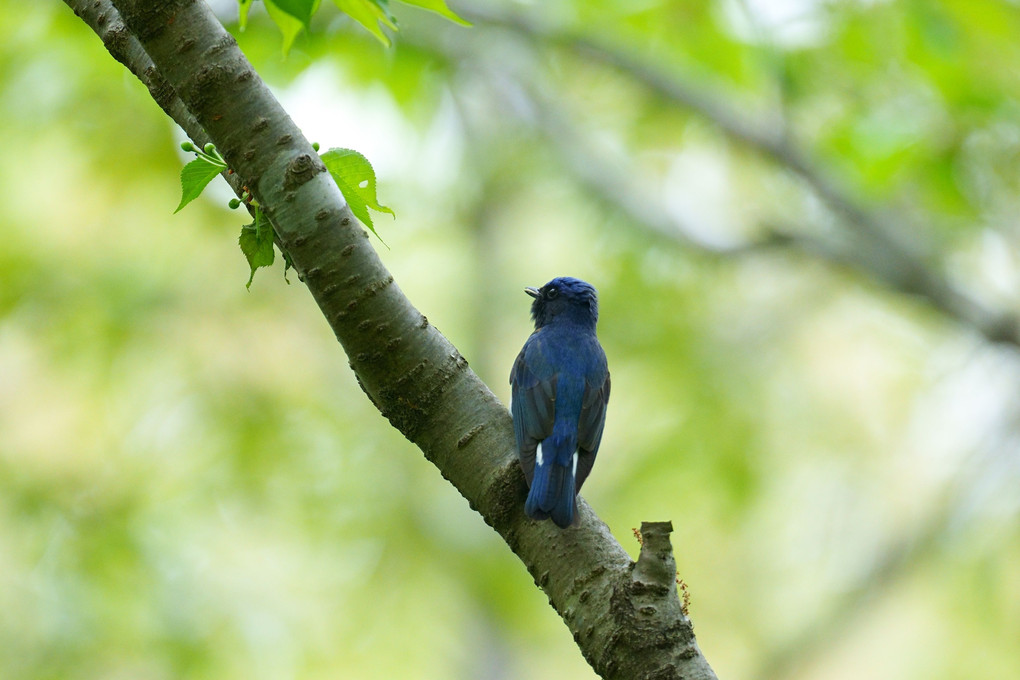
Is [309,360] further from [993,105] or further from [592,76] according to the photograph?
[993,105]

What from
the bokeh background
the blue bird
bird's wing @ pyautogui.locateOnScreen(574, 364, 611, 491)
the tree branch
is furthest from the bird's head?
the tree branch

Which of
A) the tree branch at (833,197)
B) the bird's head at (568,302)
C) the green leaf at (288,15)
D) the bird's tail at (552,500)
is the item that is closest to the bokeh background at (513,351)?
the tree branch at (833,197)

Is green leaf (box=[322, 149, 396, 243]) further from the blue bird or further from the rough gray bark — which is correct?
the blue bird

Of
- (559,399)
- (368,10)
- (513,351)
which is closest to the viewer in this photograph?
(368,10)

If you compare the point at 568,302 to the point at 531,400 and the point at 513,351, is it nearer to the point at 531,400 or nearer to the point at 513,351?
the point at 531,400

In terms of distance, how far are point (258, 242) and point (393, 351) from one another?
478 mm

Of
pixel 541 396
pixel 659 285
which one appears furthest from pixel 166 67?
pixel 659 285

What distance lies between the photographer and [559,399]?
3256 millimetres

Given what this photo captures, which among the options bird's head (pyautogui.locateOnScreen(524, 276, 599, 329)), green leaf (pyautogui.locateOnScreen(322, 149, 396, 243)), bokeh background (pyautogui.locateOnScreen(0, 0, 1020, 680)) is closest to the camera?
green leaf (pyautogui.locateOnScreen(322, 149, 396, 243))

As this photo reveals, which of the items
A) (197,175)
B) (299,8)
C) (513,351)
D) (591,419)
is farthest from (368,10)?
(513,351)

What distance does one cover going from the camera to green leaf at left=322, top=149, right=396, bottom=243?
220 cm

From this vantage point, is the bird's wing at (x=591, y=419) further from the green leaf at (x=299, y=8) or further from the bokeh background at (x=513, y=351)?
the bokeh background at (x=513, y=351)

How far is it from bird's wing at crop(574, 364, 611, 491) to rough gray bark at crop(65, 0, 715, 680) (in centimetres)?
78

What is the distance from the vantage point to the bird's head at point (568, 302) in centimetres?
423
